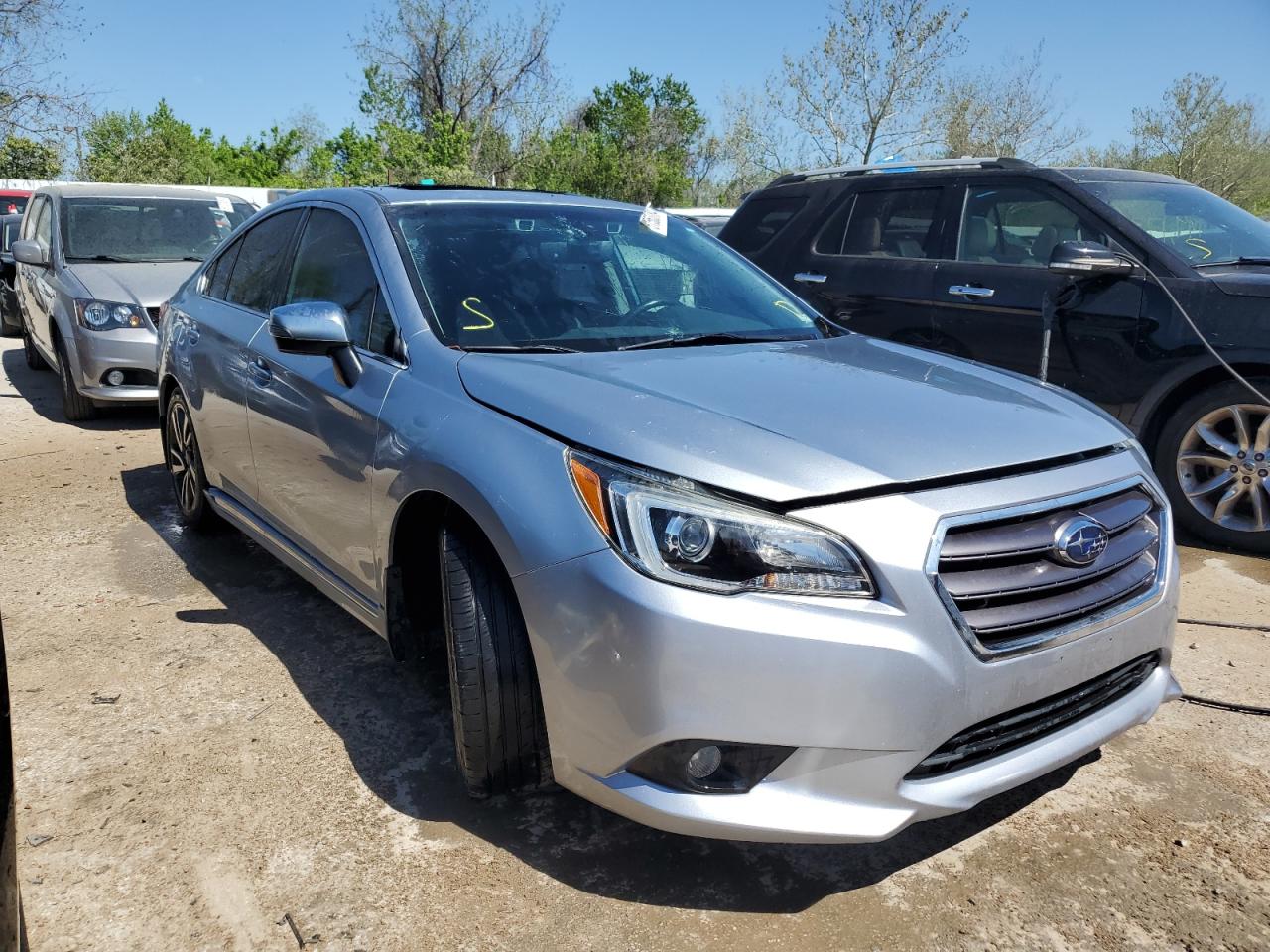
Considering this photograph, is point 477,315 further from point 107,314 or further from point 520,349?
point 107,314

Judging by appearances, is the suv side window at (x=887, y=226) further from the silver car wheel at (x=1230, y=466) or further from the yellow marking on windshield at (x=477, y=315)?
the yellow marking on windshield at (x=477, y=315)

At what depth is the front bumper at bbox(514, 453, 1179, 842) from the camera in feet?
6.54

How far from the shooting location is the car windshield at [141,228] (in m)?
8.14

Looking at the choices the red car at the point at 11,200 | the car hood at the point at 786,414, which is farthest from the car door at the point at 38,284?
the red car at the point at 11,200

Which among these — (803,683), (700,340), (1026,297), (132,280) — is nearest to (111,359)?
(132,280)

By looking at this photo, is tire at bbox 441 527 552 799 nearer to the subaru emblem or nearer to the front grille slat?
the front grille slat

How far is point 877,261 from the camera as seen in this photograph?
5992mm

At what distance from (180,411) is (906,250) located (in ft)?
13.1

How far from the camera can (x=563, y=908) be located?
2299mm

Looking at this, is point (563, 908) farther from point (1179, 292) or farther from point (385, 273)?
point (1179, 292)

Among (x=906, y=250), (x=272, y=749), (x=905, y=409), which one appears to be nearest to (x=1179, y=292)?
(x=906, y=250)

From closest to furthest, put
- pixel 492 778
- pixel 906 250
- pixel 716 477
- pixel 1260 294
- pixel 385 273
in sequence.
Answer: pixel 716 477 → pixel 492 778 → pixel 385 273 → pixel 1260 294 → pixel 906 250

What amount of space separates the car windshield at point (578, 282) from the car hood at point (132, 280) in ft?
15.3

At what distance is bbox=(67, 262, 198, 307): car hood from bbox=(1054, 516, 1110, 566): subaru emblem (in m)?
6.64
